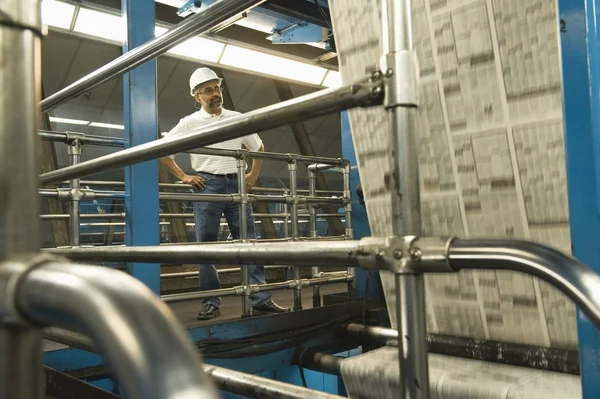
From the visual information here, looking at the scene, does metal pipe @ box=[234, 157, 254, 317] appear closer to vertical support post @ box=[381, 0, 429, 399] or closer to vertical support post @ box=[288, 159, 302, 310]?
vertical support post @ box=[288, 159, 302, 310]

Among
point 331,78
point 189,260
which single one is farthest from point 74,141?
point 331,78

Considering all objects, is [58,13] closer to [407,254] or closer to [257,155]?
[257,155]

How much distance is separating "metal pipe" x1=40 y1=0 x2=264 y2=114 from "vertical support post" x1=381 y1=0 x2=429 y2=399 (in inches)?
11.9

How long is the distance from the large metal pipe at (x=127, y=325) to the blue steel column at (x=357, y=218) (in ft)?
6.85

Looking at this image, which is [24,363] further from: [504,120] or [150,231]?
[150,231]

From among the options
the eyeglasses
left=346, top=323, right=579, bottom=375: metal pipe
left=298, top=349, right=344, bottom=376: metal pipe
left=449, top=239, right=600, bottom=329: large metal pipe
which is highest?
the eyeglasses

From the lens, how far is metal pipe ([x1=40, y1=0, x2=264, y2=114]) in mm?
910

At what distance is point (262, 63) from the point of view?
186 inches

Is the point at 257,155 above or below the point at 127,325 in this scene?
above

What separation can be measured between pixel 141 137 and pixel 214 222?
0.66 metres

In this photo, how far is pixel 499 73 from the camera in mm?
793

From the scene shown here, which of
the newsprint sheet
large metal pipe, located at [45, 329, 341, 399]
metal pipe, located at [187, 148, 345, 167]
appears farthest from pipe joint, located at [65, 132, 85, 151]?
Answer: the newsprint sheet

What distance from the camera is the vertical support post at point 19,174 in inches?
12.7

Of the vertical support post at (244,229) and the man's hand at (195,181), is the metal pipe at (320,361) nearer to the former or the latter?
the vertical support post at (244,229)
